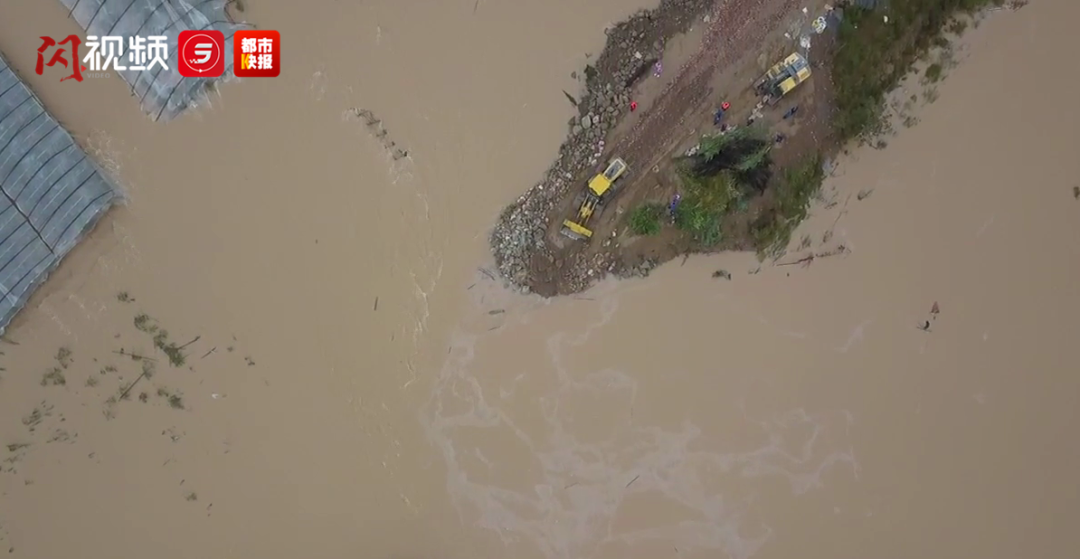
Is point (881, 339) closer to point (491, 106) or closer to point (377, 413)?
point (491, 106)

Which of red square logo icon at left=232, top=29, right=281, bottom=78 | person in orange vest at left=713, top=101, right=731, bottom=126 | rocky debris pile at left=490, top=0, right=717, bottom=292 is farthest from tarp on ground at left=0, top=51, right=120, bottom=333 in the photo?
person in orange vest at left=713, top=101, right=731, bottom=126

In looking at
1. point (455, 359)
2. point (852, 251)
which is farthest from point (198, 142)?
point (852, 251)

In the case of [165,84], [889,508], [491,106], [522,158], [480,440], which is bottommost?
[889,508]

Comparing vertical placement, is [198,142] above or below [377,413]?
above

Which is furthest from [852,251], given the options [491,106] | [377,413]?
[377,413]

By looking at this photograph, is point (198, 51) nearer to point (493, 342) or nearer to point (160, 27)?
point (160, 27)

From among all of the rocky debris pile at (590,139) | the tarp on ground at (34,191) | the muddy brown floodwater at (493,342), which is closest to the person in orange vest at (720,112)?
the rocky debris pile at (590,139)
